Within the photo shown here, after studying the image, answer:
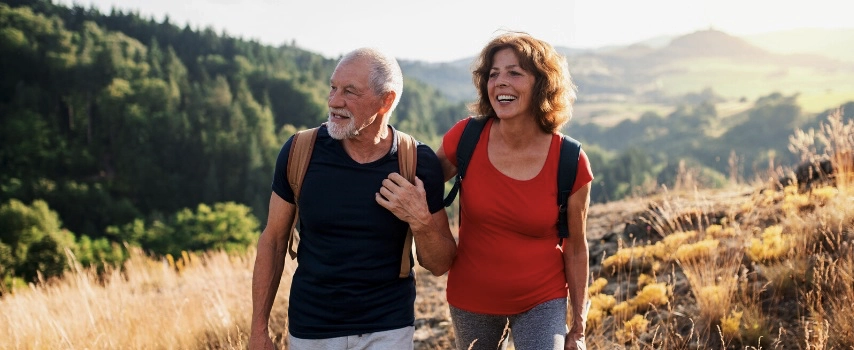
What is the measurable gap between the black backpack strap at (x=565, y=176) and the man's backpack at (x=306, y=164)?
2.01 feet

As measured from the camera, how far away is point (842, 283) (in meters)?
3.82

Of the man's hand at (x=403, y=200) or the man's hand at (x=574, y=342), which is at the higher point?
the man's hand at (x=403, y=200)

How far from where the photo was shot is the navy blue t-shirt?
247 centimetres

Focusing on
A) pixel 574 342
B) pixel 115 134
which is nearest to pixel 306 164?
pixel 574 342

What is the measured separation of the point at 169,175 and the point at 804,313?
7210 cm

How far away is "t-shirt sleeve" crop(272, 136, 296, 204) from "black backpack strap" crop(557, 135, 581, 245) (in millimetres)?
1106

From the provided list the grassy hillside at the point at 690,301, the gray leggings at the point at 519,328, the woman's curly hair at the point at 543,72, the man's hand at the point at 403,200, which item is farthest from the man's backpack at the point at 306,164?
the grassy hillside at the point at 690,301

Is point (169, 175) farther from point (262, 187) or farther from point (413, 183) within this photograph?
point (413, 183)

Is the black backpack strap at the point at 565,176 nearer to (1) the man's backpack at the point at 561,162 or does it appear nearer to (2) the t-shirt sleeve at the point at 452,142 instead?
(1) the man's backpack at the point at 561,162

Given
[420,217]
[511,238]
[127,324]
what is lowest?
[127,324]

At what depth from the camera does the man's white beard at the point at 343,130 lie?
8.14 feet

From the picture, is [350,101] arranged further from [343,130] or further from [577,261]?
[577,261]

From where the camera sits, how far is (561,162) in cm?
269

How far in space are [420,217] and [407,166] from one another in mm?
235
